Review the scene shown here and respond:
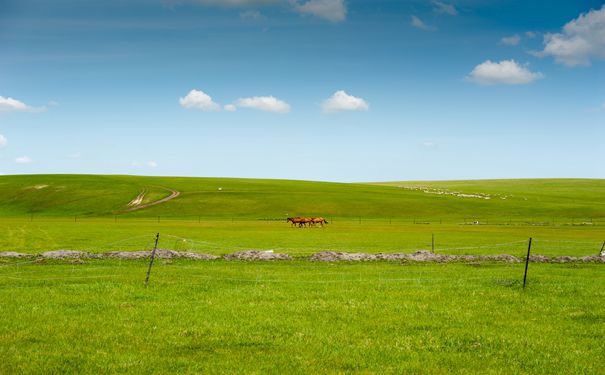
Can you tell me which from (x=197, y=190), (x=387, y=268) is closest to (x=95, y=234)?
(x=387, y=268)

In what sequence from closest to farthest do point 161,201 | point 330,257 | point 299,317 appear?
1. point 299,317
2. point 330,257
3. point 161,201

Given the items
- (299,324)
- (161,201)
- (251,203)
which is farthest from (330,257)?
(161,201)

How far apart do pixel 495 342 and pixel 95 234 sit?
189 ft

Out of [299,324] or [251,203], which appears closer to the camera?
[299,324]

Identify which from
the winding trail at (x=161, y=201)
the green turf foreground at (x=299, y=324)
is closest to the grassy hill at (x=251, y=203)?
the winding trail at (x=161, y=201)

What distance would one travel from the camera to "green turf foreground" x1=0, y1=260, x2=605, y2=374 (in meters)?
13.1

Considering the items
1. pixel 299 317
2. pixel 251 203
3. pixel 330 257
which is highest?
pixel 299 317

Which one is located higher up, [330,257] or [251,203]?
[330,257]

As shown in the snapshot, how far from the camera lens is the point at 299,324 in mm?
16641

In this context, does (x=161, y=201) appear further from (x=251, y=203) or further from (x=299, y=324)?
(x=299, y=324)

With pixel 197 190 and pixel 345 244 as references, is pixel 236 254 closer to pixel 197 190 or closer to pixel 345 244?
pixel 345 244

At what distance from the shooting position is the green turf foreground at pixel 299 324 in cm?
1309

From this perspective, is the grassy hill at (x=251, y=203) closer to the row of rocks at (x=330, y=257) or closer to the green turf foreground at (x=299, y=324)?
the row of rocks at (x=330, y=257)

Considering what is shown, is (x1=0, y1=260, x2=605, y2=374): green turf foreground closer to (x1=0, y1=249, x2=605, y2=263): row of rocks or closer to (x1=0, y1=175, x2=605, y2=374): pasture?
(x1=0, y1=175, x2=605, y2=374): pasture
